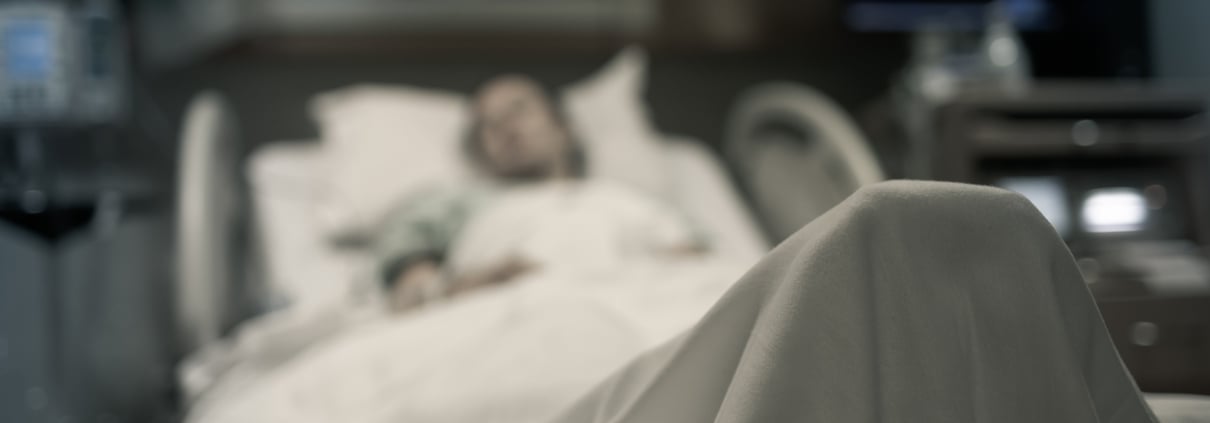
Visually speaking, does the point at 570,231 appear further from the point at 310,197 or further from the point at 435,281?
the point at 310,197

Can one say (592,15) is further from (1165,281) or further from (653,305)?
(653,305)

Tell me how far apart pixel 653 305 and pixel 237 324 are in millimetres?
849

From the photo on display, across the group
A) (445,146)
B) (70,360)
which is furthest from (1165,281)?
(70,360)

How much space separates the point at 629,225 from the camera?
1338 millimetres

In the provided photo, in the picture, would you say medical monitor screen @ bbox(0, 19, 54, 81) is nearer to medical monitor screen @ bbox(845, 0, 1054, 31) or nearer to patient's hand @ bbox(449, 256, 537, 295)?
patient's hand @ bbox(449, 256, 537, 295)

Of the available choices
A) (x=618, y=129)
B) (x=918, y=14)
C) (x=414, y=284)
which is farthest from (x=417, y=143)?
(x=918, y=14)

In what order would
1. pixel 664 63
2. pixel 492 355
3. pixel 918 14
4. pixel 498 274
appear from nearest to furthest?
pixel 492 355
pixel 498 274
pixel 664 63
pixel 918 14

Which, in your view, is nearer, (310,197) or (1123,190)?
(310,197)

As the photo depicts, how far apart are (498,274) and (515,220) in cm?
15

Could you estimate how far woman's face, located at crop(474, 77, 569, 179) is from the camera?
1.73 m

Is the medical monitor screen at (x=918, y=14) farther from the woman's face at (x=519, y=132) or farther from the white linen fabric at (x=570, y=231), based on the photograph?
the white linen fabric at (x=570, y=231)

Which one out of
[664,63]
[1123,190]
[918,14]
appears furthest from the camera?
[918,14]

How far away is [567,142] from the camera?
5.89 ft

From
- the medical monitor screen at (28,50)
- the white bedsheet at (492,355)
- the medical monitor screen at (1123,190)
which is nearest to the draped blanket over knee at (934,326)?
the white bedsheet at (492,355)
